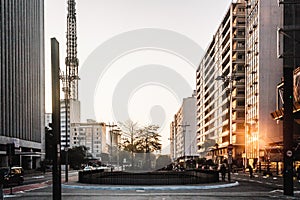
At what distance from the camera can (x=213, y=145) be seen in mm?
135875

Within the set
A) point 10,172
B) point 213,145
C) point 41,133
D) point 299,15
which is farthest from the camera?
point 213,145

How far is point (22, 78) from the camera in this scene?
303ft

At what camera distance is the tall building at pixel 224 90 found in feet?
349

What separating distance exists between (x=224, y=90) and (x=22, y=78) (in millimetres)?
48166

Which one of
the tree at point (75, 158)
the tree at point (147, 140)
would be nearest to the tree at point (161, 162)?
the tree at point (147, 140)

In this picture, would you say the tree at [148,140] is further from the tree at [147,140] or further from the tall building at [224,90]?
the tall building at [224,90]

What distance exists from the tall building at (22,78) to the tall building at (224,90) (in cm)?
3510

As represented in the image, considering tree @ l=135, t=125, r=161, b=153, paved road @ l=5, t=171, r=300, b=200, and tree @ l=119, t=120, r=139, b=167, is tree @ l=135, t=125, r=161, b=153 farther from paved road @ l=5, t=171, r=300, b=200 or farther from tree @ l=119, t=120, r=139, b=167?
paved road @ l=5, t=171, r=300, b=200

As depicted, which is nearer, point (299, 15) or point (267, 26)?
point (299, 15)

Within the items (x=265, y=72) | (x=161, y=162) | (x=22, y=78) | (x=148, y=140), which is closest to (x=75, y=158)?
(x=22, y=78)

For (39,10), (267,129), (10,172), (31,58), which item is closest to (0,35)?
(31,58)

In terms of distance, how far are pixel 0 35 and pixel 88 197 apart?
5769cm

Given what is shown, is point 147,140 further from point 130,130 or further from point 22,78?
point 22,78

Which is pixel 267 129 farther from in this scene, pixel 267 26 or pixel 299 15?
pixel 299 15
